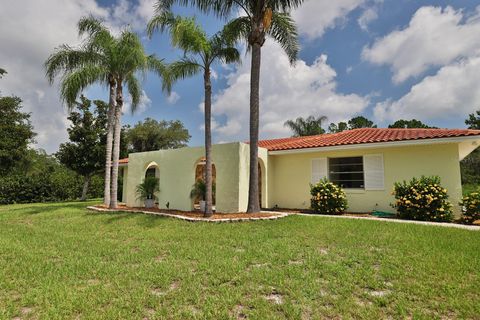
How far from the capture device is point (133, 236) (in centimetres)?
882

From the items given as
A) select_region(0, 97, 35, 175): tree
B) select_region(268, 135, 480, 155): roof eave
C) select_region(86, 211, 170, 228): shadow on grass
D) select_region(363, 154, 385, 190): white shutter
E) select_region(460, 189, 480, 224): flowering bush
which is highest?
select_region(0, 97, 35, 175): tree

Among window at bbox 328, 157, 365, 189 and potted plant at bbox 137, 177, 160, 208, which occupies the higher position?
window at bbox 328, 157, 365, 189

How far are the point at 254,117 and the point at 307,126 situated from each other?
25.6 metres

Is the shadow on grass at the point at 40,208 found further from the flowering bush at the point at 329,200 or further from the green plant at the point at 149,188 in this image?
the flowering bush at the point at 329,200

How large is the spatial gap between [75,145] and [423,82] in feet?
91.0

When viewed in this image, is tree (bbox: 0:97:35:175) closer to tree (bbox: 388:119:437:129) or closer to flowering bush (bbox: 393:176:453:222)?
flowering bush (bbox: 393:176:453:222)

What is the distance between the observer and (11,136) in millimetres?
26375

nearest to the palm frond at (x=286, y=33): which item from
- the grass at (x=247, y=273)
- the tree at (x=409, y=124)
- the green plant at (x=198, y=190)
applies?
the green plant at (x=198, y=190)

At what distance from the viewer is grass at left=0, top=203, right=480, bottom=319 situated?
3881 millimetres

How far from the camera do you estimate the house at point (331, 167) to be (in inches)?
456

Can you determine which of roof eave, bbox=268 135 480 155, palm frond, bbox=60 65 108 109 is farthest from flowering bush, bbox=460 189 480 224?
palm frond, bbox=60 65 108 109

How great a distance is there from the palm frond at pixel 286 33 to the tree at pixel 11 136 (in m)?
26.2

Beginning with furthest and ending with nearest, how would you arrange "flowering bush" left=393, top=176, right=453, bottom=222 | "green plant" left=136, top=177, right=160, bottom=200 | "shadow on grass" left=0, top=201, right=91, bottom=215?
"green plant" left=136, top=177, right=160, bottom=200
"shadow on grass" left=0, top=201, right=91, bottom=215
"flowering bush" left=393, top=176, right=453, bottom=222

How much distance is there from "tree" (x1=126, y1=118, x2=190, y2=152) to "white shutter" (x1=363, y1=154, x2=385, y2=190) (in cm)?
3478
